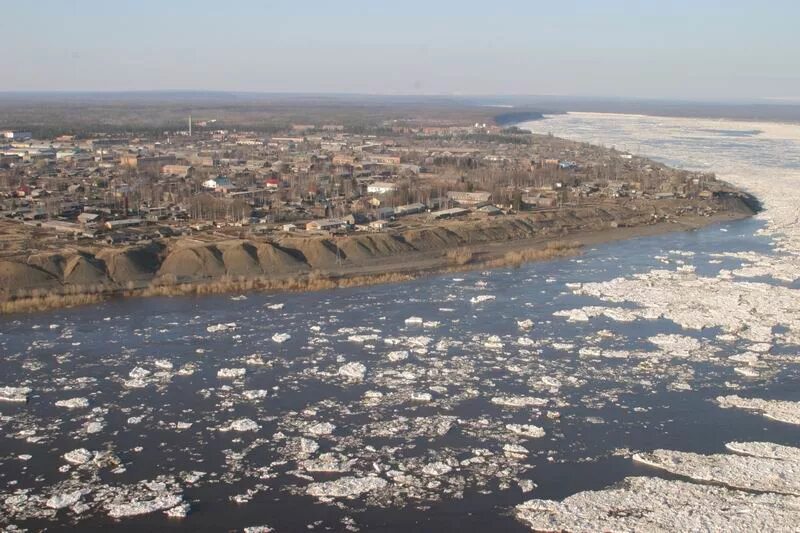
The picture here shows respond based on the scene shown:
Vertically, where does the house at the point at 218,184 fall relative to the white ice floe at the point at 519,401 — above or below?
above

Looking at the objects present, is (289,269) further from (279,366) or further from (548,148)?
(548,148)

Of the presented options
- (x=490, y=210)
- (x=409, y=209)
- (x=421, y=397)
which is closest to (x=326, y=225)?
(x=409, y=209)

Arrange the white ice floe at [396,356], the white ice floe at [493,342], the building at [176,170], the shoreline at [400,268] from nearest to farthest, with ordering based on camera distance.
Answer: the white ice floe at [396,356] < the white ice floe at [493,342] < the shoreline at [400,268] < the building at [176,170]

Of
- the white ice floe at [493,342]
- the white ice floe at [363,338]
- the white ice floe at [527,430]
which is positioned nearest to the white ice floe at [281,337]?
the white ice floe at [363,338]

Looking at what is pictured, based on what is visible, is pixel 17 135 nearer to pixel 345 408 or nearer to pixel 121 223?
pixel 121 223

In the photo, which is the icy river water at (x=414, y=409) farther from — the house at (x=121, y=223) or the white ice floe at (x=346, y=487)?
the house at (x=121, y=223)

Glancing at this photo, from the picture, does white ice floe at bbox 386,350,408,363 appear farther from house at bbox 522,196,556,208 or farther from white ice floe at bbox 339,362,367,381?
house at bbox 522,196,556,208

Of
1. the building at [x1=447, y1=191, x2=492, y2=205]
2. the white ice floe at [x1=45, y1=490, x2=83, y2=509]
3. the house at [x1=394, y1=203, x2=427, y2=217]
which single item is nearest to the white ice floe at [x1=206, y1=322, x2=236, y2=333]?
the white ice floe at [x1=45, y1=490, x2=83, y2=509]

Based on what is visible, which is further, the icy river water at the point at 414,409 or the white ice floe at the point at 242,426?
the white ice floe at the point at 242,426
